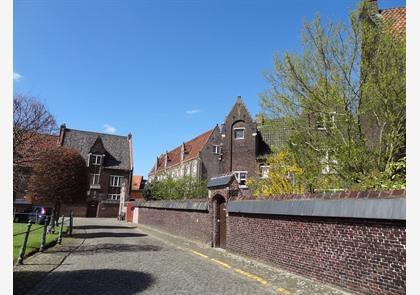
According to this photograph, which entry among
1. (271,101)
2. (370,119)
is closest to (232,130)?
(271,101)

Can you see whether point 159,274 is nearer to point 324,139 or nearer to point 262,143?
point 324,139

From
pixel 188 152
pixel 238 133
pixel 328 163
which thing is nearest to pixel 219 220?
pixel 328 163

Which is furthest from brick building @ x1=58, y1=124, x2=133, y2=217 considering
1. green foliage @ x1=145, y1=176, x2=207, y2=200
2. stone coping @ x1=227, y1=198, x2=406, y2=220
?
stone coping @ x1=227, y1=198, x2=406, y2=220

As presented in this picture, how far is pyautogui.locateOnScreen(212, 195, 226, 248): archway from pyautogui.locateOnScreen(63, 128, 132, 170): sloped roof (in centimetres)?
4804

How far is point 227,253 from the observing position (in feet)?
50.3

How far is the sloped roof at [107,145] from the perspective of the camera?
6178cm

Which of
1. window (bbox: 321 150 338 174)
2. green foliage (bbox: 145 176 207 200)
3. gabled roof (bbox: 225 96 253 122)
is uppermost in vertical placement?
gabled roof (bbox: 225 96 253 122)

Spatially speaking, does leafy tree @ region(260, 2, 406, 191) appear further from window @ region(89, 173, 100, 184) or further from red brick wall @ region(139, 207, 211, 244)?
window @ region(89, 173, 100, 184)

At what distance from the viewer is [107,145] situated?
6531 centimetres

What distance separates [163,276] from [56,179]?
1266 cm

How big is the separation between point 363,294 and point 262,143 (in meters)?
30.2

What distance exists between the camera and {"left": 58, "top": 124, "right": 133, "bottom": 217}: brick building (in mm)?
59031

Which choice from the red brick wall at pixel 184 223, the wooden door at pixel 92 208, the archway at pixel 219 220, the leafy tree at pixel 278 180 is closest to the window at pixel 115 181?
the wooden door at pixel 92 208

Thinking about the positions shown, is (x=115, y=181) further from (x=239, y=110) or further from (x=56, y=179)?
(x=56, y=179)
